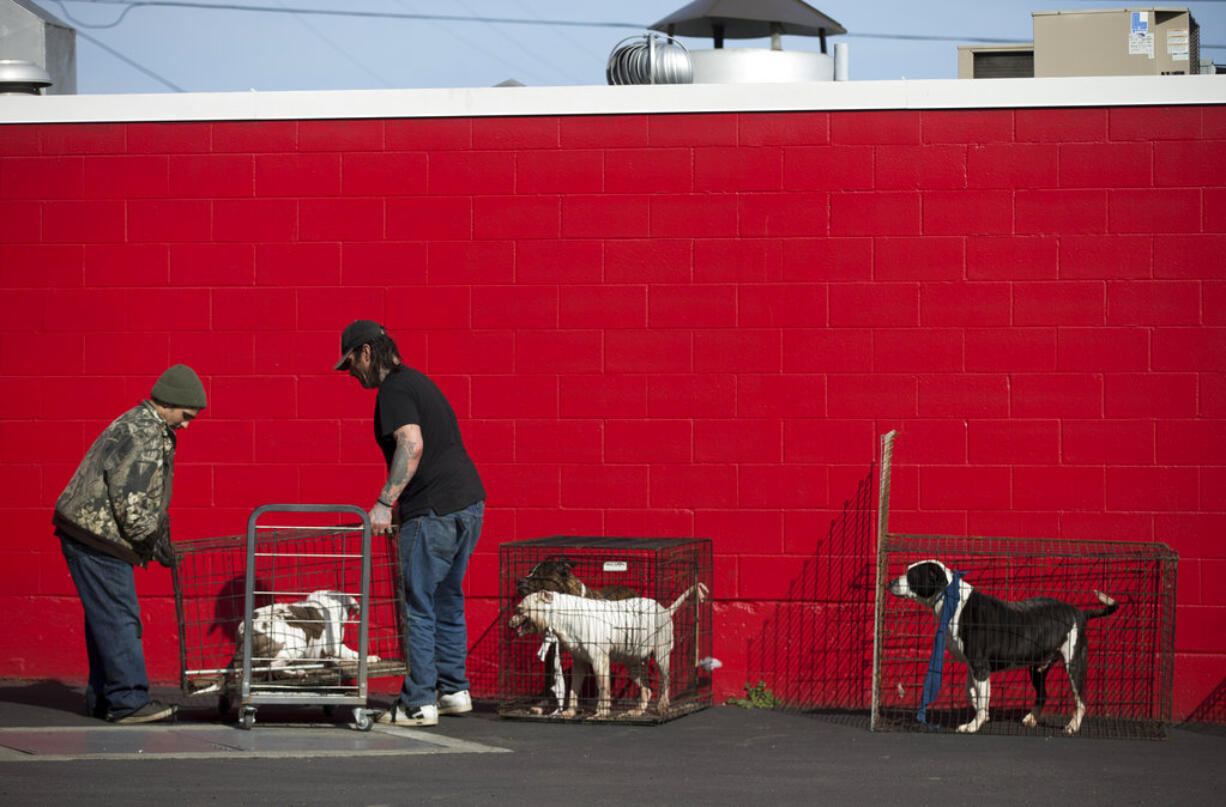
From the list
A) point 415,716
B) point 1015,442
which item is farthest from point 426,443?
point 1015,442

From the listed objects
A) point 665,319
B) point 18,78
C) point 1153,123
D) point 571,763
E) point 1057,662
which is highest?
point 18,78

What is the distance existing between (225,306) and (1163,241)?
5.13 m

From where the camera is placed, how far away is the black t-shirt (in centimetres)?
729

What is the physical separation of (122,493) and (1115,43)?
19.5 feet

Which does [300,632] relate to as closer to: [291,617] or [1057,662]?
[291,617]

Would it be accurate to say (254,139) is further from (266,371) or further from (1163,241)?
(1163,241)

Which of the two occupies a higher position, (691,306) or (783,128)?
(783,128)

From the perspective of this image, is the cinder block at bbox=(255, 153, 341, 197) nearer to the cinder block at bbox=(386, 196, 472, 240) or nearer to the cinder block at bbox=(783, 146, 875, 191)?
the cinder block at bbox=(386, 196, 472, 240)

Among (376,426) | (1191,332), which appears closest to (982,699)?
(1191,332)

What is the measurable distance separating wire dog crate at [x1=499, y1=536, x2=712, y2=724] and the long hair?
112 cm

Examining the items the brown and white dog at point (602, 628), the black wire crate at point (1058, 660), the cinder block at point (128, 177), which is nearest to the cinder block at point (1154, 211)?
the black wire crate at point (1058, 660)

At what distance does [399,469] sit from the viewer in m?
7.19

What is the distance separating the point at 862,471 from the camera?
8.13 metres

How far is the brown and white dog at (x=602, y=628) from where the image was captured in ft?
24.3
